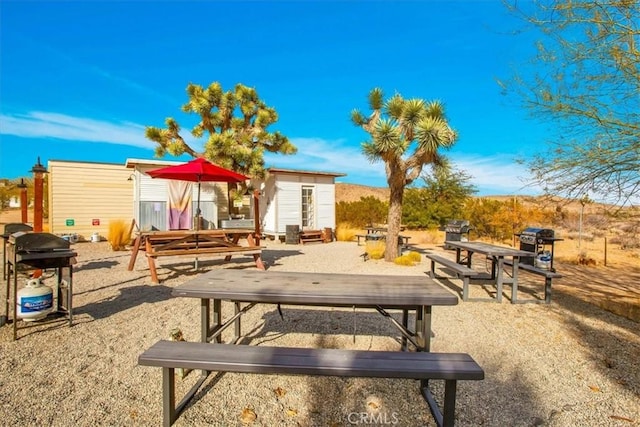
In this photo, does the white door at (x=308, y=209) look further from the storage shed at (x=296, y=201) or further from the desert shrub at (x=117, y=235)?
the desert shrub at (x=117, y=235)

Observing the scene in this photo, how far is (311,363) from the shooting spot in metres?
1.86

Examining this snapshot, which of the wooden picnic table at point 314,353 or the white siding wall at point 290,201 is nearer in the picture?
the wooden picnic table at point 314,353

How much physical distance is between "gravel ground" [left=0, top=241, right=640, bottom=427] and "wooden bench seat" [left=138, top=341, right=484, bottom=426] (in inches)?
17.9

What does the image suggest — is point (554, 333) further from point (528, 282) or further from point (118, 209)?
point (118, 209)

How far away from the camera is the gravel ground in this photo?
218cm

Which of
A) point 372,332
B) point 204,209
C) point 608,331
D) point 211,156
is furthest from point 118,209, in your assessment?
point 608,331

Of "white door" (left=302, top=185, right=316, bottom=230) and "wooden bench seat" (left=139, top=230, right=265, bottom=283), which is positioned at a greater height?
"white door" (left=302, top=185, right=316, bottom=230)

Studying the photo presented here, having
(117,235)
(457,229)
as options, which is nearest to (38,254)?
(117,235)

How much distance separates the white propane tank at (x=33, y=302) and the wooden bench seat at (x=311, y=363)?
2356 mm

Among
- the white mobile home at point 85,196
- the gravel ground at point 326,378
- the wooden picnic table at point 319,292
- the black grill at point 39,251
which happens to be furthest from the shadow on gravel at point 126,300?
the white mobile home at point 85,196

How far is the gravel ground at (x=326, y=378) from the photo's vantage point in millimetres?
2180

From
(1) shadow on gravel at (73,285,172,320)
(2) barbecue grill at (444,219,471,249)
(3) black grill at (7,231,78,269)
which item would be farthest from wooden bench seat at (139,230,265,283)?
(2) barbecue grill at (444,219,471,249)

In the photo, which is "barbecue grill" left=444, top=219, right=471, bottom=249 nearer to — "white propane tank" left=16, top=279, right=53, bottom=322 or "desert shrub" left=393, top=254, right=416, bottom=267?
"desert shrub" left=393, top=254, right=416, bottom=267

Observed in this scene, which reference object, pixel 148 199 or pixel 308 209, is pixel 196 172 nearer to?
pixel 148 199
